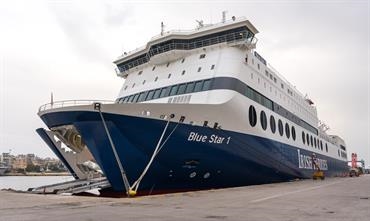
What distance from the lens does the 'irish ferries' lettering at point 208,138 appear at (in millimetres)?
16550

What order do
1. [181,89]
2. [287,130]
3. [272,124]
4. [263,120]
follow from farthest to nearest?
[287,130], [272,124], [263,120], [181,89]

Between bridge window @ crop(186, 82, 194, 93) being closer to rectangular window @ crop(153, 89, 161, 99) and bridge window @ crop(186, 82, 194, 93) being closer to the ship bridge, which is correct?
rectangular window @ crop(153, 89, 161, 99)

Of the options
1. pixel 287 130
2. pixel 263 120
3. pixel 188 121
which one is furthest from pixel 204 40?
pixel 287 130

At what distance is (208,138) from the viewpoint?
56.7 ft

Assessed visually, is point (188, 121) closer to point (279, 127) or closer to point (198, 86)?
point (198, 86)

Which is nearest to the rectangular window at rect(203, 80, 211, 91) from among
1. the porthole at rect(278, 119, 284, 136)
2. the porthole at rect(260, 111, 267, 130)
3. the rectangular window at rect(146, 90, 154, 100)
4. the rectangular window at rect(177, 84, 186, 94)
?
the rectangular window at rect(177, 84, 186, 94)

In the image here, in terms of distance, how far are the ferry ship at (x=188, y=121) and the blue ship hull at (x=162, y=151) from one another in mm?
43

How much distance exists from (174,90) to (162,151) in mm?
6251

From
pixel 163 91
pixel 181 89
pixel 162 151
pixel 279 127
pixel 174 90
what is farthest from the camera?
pixel 279 127

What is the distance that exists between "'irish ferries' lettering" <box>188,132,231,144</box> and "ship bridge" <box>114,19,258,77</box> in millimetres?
6571

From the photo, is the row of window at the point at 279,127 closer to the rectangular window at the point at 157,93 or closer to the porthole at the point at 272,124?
the porthole at the point at 272,124

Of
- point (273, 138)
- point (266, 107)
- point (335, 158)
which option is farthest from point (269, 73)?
point (335, 158)

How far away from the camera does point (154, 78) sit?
2308 centimetres

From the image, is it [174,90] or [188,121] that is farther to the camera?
[174,90]
